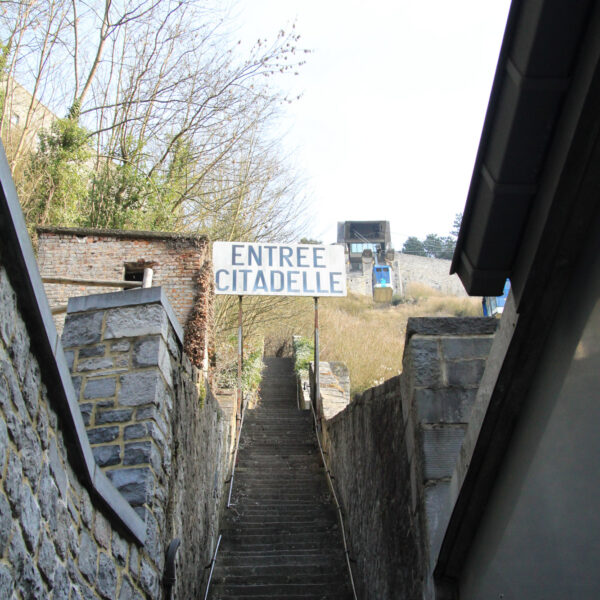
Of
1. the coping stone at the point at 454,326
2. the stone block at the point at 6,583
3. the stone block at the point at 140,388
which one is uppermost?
the coping stone at the point at 454,326

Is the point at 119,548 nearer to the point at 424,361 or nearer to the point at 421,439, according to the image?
the point at 421,439

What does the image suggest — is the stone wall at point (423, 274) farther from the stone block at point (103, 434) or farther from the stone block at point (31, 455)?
the stone block at point (31, 455)

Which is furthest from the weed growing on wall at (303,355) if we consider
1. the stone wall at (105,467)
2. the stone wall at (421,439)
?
the stone wall at (421,439)

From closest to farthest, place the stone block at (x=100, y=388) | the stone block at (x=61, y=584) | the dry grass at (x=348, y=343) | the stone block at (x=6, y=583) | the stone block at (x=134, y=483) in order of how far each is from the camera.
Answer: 1. the stone block at (x=6, y=583)
2. the stone block at (x=61, y=584)
3. the stone block at (x=134, y=483)
4. the stone block at (x=100, y=388)
5. the dry grass at (x=348, y=343)

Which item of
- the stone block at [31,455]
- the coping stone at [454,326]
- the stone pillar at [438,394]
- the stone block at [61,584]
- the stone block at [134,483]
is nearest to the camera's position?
the stone block at [31,455]

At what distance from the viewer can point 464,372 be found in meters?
3.77

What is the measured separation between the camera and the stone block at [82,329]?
164 inches

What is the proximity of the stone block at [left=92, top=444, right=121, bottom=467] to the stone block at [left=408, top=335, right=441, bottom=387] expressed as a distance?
1.78 meters

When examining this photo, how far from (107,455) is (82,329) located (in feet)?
2.83

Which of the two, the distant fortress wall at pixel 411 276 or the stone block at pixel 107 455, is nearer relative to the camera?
the stone block at pixel 107 455

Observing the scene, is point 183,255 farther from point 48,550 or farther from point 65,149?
point 48,550

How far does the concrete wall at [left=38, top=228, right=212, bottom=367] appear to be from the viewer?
31.6 feet

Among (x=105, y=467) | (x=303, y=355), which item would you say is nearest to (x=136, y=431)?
(x=105, y=467)

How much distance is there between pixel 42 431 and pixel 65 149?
1049 centimetres
